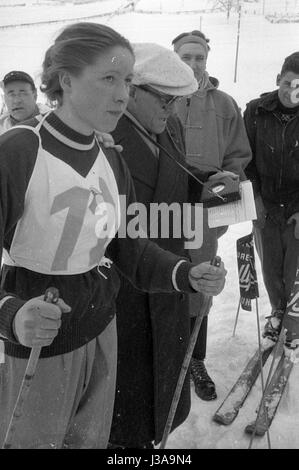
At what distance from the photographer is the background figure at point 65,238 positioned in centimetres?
127

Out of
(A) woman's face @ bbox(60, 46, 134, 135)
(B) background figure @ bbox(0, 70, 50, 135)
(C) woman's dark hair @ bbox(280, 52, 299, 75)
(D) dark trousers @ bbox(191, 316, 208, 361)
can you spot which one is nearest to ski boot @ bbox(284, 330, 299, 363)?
(D) dark trousers @ bbox(191, 316, 208, 361)

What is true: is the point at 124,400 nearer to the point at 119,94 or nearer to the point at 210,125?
the point at 119,94

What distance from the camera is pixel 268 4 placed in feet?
56.5

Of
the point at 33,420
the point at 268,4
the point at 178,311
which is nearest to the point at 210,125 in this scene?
the point at 178,311

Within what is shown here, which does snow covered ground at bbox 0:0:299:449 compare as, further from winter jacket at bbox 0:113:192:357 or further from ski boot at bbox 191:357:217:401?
winter jacket at bbox 0:113:192:357

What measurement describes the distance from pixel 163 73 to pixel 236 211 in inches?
24.9

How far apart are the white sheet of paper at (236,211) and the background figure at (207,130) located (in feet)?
2.57

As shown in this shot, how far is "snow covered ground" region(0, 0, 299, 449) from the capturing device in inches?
107

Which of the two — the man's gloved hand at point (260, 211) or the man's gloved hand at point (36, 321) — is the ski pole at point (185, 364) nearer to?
the man's gloved hand at point (36, 321)

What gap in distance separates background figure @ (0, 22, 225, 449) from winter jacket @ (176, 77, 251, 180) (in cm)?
134

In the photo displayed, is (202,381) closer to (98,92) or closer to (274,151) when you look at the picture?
(274,151)

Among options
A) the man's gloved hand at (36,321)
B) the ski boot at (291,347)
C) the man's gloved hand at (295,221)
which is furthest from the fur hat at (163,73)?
the ski boot at (291,347)

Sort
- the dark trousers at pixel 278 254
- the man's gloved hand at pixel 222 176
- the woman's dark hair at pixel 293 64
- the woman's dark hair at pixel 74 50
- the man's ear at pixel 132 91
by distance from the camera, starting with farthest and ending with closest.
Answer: the dark trousers at pixel 278 254
the woman's dark hair at pixel 293 64
the man's gloved hand at pixel 222 176
the man's ear at pixel 132 91
the woman's dark hair at pixel 74 50

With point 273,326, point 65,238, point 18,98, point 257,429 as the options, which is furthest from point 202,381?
point 18,98
